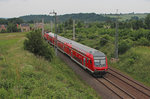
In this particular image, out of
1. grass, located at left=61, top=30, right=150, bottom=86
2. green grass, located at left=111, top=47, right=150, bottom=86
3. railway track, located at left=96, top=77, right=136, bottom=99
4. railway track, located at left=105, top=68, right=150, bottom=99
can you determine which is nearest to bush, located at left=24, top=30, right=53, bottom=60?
railway track, located at left=96, top=77, right=136, bottom=99

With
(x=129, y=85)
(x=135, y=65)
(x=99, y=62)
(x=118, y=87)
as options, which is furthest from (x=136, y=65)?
(x=118, y=87)

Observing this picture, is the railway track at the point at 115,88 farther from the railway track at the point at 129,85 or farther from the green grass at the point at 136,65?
the green grass at the point at 136,65

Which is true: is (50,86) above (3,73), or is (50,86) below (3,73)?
below

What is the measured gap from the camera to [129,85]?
18.2m

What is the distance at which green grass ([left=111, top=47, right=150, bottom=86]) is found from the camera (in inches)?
799

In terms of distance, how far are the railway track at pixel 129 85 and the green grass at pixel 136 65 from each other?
1501mm

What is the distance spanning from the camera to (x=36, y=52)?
78.7ft

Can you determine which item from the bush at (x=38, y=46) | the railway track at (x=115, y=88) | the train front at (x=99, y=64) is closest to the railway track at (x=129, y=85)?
the railway track at (x=115, y=88)

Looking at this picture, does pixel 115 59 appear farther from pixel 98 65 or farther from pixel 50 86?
pixel 50 86

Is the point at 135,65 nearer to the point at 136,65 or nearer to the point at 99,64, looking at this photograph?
the point at 136,65

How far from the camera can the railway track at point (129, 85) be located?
1594 cm

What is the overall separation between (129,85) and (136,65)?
5.39 meters

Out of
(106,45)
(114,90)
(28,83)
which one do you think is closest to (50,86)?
(28,83)

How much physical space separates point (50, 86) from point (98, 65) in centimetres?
890
